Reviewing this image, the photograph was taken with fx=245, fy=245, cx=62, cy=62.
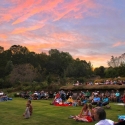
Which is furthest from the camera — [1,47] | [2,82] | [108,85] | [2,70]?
[1,47]

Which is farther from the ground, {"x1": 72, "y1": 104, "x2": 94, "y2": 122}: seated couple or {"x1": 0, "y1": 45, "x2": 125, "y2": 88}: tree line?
{"x1": 0, "y1": 45, "x2": 125, "y2": 88}: tree line

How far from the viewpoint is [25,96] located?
35.1 metres

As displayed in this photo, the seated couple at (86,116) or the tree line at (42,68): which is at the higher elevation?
the tree line at (42,68)

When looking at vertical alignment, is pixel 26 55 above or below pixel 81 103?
above

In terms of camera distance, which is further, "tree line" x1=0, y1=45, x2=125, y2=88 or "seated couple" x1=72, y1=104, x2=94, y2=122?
"tree line" x1=0, y1=45, x2=125, y2=88

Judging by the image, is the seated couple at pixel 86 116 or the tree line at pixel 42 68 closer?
the seated couple at pixel 86 116

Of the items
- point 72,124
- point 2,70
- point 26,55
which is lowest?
point 72,124

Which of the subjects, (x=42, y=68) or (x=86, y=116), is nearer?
(x=86, y=116)

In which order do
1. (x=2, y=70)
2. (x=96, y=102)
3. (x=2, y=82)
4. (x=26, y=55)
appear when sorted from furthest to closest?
(x=26, y=55) → (x=2, y=70) → (x=2, y=82) → (x=96, y=102)

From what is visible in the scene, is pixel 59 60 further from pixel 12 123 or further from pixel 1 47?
pixel 12 123

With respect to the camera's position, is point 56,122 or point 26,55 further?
point 26,55

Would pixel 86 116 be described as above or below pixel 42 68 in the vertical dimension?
below

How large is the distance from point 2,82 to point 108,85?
27.4 metres

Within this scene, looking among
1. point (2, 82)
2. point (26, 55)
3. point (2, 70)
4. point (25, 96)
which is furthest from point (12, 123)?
point (26, 55)
